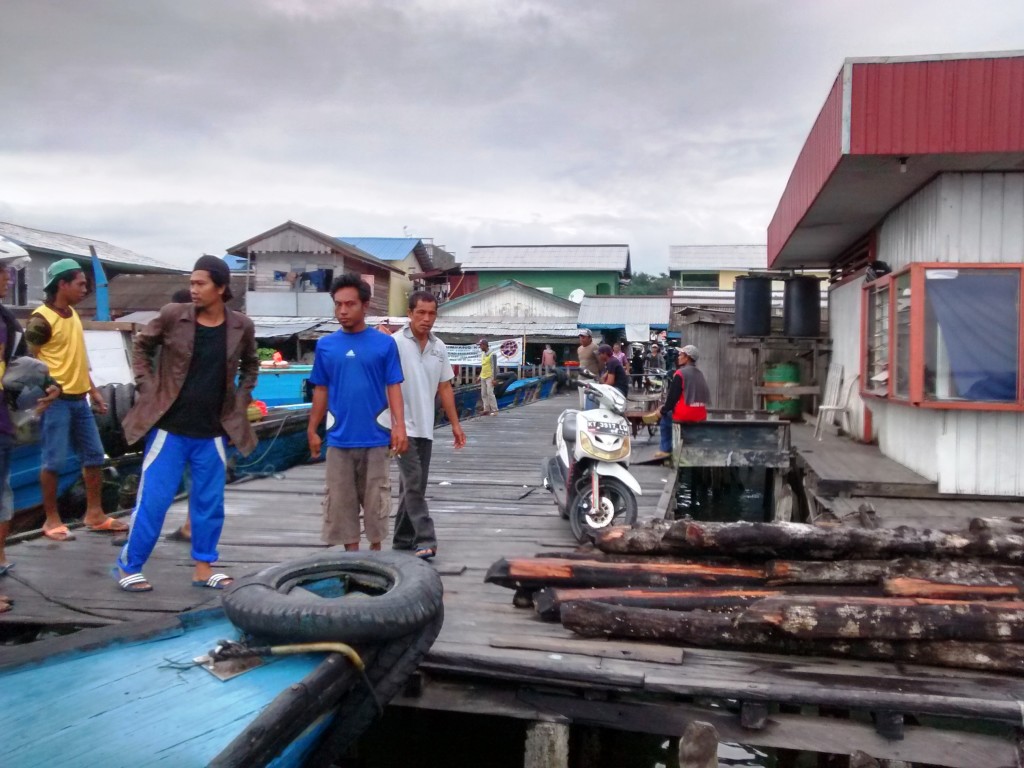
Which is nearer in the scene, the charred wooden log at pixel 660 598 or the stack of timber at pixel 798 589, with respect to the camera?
the stack of timber at pixel 798 589

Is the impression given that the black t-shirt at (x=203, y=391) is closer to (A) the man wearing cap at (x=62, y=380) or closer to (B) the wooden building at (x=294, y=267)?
(A) the man wearing cap at (x=62, y=380)

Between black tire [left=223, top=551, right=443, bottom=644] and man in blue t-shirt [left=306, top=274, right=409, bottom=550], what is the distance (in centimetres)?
131

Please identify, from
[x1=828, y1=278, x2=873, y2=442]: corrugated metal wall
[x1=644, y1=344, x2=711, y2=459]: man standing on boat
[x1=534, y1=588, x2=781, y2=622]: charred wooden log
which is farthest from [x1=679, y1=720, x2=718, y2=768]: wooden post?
[x1=828, y1=278, x2=873, y2=442]: corrugated metal wall

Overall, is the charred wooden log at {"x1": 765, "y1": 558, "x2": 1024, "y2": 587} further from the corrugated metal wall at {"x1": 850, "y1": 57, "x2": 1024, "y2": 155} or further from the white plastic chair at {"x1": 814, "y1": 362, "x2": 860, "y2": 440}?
the white plastic chair at {"x1": 814, "y1": 362, "x2": 860, "y2": 440}

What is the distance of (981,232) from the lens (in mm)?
7312

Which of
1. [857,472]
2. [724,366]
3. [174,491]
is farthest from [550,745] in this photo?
[724,366]

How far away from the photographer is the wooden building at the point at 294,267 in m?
32.8

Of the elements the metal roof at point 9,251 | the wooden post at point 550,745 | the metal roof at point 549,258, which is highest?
the metal roof at point 549,258

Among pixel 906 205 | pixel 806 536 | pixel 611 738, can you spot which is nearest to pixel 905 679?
pixel 806 536

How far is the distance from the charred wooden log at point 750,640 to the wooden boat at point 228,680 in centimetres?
98

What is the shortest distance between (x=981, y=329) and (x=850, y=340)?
448cm

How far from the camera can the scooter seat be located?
6.30 m

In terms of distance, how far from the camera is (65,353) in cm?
559

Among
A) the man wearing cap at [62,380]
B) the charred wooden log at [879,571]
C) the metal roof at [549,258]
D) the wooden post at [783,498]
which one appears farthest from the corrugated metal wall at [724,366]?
the metal roof at [549,258]
